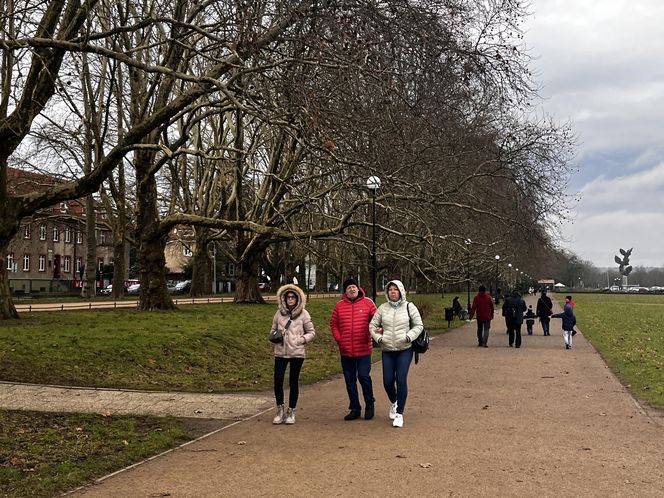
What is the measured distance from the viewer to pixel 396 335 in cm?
889

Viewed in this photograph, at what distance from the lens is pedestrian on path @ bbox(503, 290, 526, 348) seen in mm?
21172

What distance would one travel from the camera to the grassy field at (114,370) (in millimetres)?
6766

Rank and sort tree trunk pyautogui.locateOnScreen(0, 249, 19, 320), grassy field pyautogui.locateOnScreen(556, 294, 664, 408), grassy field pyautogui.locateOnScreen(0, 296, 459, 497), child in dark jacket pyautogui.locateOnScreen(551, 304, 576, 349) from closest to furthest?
grassy field pyautogui.locateOnScreen(0, 296, 459, 497) < grassy field pyautogui.locateOnScreen(556, 294, 664, 408) < tree trunk pyautogui.locateOnScreen(0, 249, 19, 320) < child in dark jacket pyautogui.locateOnScreen(551, 304, 576, 349)

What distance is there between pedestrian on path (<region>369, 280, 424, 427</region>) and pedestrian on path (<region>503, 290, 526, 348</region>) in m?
12.9

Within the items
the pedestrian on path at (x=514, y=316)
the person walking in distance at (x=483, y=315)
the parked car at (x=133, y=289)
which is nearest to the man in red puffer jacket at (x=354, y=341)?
the person walking in distance at (x=483, y=315)

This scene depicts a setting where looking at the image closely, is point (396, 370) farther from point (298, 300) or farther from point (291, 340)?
point (298, 300)

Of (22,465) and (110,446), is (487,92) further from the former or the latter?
(22,465)

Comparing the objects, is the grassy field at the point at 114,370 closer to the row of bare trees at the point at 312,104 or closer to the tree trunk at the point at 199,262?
the row of bare trees at the point at 312,104

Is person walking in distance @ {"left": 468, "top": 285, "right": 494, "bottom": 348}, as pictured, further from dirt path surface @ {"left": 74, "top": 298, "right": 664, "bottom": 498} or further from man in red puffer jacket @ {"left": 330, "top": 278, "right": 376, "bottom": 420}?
man in red puffer jacket @ {"left": 330, "top": 278, "right": 376, "bottom": 420}

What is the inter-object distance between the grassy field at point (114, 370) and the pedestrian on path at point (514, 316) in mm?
4482

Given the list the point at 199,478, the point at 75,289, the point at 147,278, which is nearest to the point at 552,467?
the point at 199,478

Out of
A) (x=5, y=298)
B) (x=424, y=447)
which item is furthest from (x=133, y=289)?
(x=424, y=447)

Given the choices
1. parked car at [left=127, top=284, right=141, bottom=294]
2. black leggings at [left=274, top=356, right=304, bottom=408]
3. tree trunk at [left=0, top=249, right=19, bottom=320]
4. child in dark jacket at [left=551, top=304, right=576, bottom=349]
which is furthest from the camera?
parked car at [left=127, top=284, right=141, bottom=294]

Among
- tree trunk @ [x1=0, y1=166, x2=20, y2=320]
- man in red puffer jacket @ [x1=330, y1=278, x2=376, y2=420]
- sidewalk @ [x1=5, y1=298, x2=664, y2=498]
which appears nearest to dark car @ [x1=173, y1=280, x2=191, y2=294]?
tree trunk @ [x1=0, y1=166, x2=20, y2=320]
